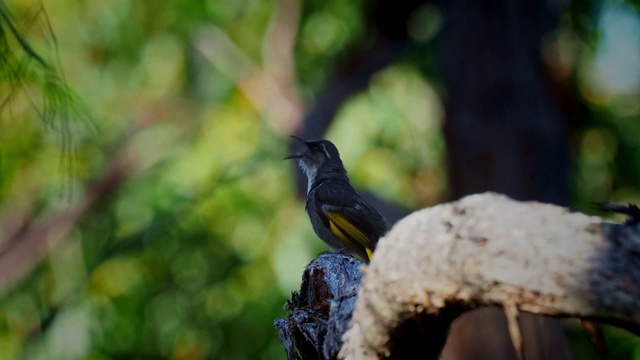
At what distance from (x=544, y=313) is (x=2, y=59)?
209 centimetres

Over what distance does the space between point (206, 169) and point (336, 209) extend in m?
5.31

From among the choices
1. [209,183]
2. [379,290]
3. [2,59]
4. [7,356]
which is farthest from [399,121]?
[379,290]

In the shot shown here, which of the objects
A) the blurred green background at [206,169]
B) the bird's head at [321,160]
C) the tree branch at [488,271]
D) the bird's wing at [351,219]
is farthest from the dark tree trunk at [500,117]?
the tree branch at [488,271]

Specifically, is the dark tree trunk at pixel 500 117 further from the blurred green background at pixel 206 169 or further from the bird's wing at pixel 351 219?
the bird's wing at pixel 351 219

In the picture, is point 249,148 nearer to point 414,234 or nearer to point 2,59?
point 2,59

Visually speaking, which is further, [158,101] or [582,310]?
[158,101]

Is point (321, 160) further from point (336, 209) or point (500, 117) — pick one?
point (500, 117)

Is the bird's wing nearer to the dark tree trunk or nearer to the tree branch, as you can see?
the tree branch

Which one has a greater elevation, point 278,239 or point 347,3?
point 347,3

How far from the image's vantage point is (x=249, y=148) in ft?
34.6

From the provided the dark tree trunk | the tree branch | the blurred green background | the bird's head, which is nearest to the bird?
the bird's head

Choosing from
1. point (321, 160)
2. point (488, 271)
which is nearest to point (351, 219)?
point (321, 160)

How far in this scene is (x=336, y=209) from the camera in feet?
16.1

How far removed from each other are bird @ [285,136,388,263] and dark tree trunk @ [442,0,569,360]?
11.2 ft
